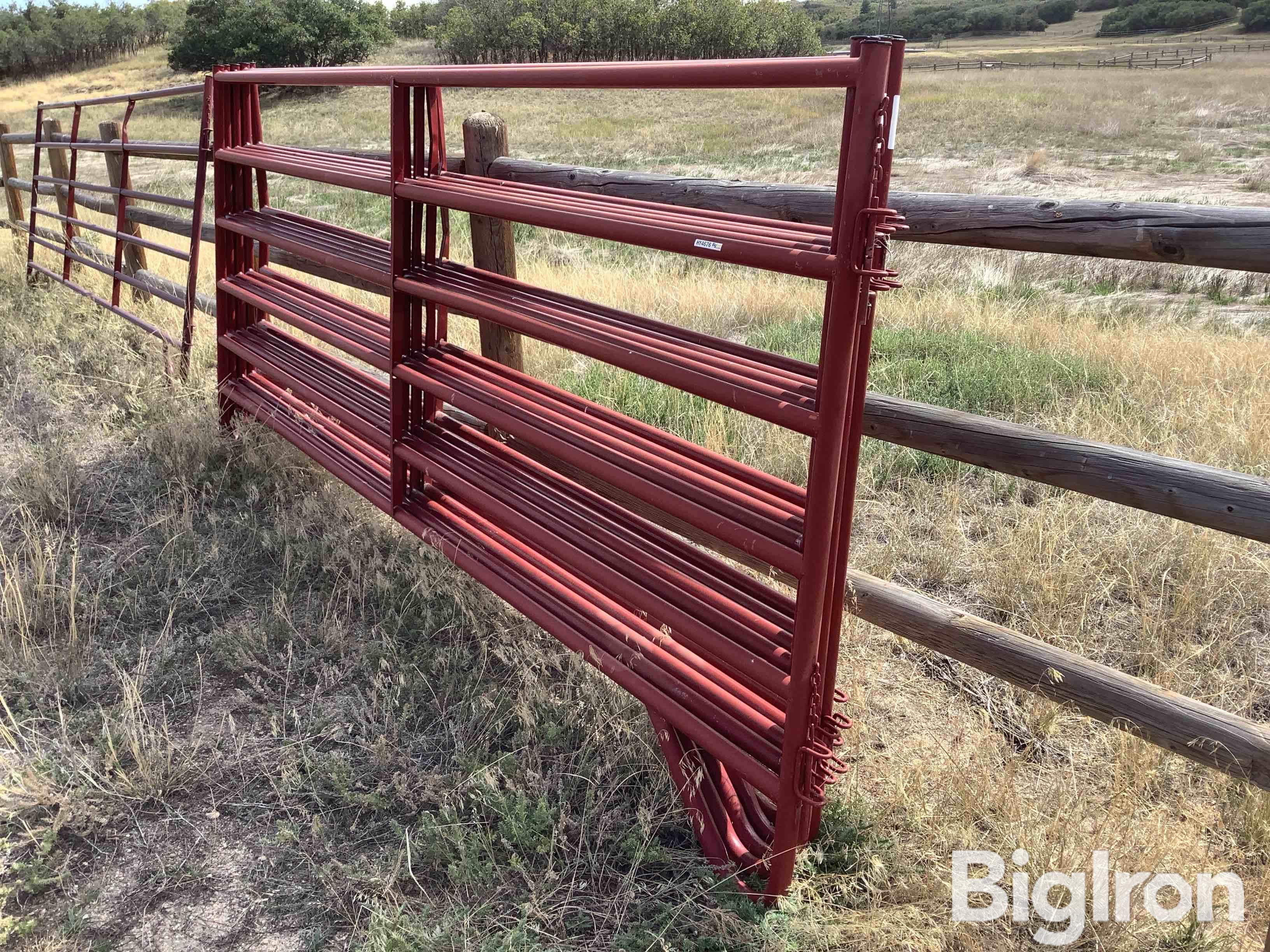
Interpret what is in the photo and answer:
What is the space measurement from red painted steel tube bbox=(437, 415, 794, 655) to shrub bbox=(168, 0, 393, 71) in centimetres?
5881

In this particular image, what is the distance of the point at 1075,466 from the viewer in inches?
96.2

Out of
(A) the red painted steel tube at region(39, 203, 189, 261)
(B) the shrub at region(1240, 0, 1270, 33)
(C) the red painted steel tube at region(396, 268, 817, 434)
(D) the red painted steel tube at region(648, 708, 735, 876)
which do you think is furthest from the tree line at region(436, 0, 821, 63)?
(D) the red painted steel tube at region(648, 708, 735, 876)

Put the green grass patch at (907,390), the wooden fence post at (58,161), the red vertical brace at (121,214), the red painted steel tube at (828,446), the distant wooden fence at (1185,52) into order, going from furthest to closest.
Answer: the distant wooden fence at (1185,52), the wooden fence post at (58,161), the red vertical brace at (121,214), the green grass patch at (907,390), the red painted steel tube at (828,446)

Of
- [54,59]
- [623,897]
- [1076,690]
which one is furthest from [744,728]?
[54,59]

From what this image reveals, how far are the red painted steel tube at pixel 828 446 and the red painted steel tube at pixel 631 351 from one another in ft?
0.27

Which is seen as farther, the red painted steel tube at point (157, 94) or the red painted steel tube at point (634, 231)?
the red painted steel tube at point (157, 94)

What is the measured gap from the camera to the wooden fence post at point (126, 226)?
23.4 ft

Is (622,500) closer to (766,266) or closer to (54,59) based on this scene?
(766,266)

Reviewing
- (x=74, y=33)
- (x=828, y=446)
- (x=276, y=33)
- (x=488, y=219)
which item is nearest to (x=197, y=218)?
(x=488, y=219)

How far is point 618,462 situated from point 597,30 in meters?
74.8

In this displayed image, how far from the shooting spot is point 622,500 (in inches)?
138

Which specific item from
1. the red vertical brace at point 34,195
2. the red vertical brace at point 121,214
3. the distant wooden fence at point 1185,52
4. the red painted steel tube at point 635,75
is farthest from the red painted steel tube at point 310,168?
the distant wooden fence at point 1185,52

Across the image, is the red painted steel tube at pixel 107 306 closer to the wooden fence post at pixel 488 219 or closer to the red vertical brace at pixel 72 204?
the red vertical brace at pixel 72 204

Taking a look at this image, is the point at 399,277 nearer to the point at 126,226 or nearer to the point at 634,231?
the point at 634,231
